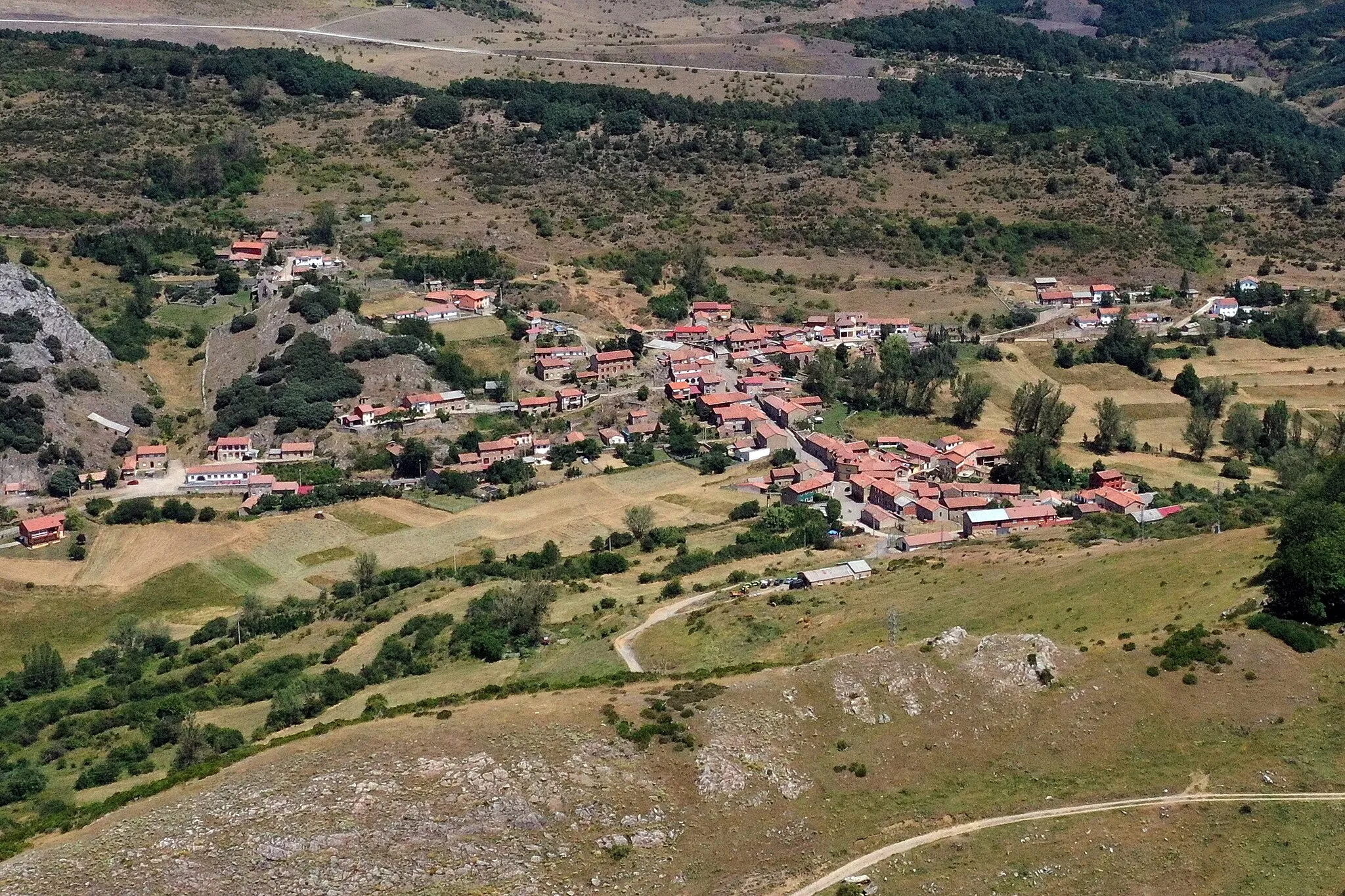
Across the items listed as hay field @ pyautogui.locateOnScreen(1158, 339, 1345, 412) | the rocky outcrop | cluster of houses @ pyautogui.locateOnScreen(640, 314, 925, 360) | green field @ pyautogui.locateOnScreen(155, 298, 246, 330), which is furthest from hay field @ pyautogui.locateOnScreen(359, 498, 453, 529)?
hay field @ pyautogui.locateOnScreen(1158, 339, 1345, 412)

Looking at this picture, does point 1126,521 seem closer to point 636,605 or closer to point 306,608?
point 636,605

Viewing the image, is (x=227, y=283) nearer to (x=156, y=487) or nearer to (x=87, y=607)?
(x=156, y=487)

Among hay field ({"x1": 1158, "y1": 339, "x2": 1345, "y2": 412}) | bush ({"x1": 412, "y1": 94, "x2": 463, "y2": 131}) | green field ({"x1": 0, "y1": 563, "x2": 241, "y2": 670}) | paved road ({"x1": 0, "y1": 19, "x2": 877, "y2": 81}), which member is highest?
paved road ({"x1": 0, "y1": 19, "x2": 877, "y2": 81})

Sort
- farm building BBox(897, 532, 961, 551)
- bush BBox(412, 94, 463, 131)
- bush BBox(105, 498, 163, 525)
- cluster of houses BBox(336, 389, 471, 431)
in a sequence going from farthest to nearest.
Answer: bush BBox(412, 94, 463, 131) < cluster of houses BBox(336, 389, 471, 431) < bush BBox(105, 498, 163, 525) < farm building BBox(897, 532, 961, 551)

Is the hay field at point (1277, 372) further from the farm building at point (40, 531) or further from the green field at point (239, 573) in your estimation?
the farm building at point (40, 531)

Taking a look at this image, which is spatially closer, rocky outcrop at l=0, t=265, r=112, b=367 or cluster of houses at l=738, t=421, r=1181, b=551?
cluster of houses at l=738, t=421, r=1181, b=551

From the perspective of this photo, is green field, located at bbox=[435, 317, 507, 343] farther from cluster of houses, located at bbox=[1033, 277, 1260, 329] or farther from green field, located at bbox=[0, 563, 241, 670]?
cluster of houses, located at bbox=[1033, 277, 1260, 329]

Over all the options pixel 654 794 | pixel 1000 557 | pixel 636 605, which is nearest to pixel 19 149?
pixel 636 605
